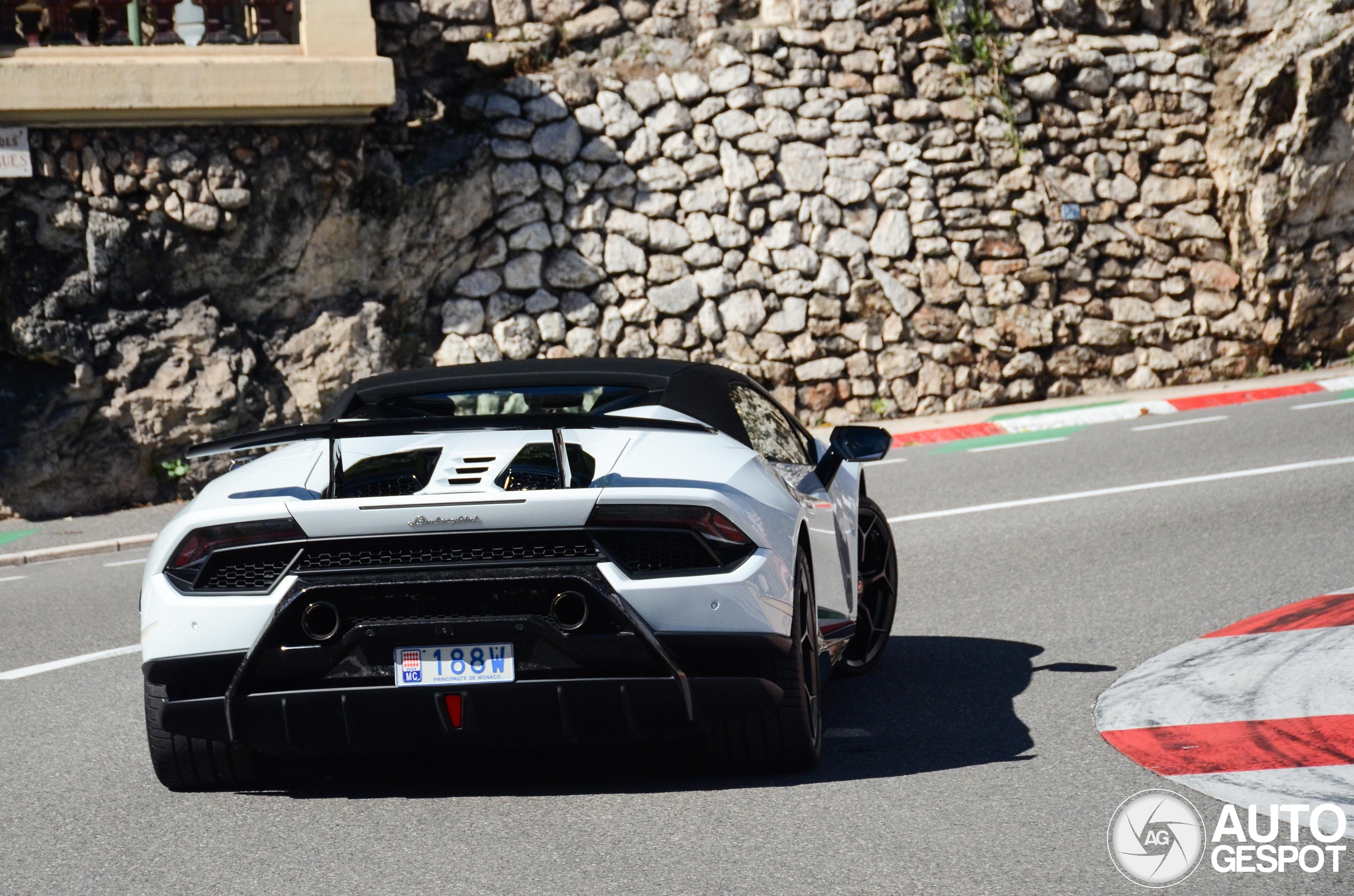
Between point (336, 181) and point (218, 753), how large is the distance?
1038cm

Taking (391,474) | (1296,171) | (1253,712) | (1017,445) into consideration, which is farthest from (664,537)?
(1296,171)

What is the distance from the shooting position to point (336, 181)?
14.7 metres

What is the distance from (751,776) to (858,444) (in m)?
1.45

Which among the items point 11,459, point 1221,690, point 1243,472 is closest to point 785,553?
point 1221,690

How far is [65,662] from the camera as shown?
25.4 feet

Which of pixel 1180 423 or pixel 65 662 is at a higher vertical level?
pixel 65 662

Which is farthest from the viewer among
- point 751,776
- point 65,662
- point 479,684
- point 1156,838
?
point 65,662

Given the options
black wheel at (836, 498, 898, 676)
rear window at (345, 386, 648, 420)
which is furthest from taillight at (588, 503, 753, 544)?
black wheel at (836, 498, 898, 676)

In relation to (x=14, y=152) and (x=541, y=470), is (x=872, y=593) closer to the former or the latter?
(x=541, y=470)

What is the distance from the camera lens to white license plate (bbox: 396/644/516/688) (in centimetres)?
451

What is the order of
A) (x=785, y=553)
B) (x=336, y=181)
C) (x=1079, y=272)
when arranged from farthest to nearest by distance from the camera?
1. (x=1079, y=272)
2. (x=336, y=181)
3. (x=785, y=553)

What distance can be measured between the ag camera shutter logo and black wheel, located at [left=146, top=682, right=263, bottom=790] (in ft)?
8.79

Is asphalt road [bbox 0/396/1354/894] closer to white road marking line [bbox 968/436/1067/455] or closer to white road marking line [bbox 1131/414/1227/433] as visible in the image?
white road marking line [bbox 968/436/1067/455]

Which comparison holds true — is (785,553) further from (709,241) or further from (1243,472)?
(709,241)
